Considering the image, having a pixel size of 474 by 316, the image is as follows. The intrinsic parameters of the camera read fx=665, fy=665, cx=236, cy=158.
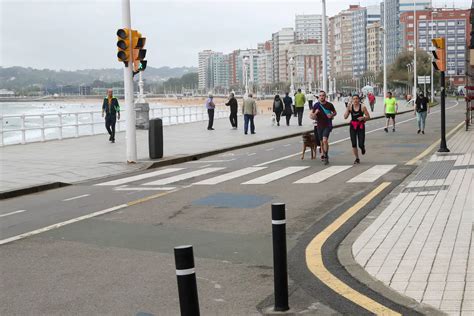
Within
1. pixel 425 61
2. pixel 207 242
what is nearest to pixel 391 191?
pixel 207 242

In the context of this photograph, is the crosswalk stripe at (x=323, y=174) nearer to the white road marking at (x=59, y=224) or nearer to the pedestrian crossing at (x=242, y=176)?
the pedestrian crossing at (x=242, y=176)

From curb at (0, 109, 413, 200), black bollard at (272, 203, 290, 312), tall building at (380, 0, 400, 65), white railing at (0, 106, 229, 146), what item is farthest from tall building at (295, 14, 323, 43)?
black bollard at (272, 203, 290, 312)

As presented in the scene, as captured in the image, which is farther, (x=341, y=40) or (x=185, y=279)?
(x=341, y=40)

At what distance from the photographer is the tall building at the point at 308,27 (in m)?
137

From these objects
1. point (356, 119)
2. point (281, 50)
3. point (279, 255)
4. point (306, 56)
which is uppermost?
point (281, 50)

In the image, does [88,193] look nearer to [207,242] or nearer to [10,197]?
[10,197]

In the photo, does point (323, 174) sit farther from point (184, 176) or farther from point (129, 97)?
point (129, 97)

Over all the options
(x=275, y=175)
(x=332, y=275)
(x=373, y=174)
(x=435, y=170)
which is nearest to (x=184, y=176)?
(x=275, y=175)

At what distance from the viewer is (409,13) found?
462 feet

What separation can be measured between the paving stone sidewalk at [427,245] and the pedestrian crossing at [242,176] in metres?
2.40

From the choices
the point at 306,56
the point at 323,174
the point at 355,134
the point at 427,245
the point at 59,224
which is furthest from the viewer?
the point at 306,56

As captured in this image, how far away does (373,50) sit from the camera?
568 feet

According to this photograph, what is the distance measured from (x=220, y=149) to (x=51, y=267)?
50.7 ft

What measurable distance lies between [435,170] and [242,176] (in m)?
4.32
